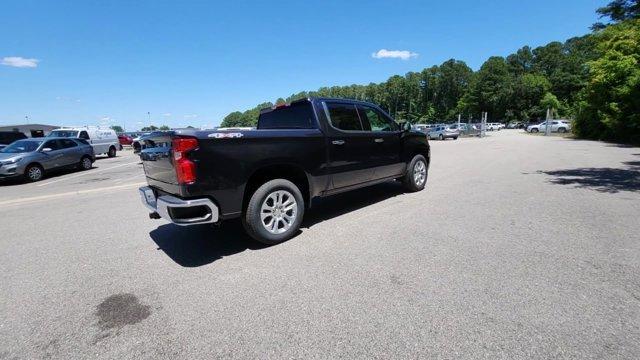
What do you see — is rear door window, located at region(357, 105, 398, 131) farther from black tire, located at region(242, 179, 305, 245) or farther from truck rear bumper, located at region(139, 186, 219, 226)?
truck rear bumper, located at region(139, 186, 219, 226)

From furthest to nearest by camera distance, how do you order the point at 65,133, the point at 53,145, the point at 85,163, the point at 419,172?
1. the point at 65,133
2. the point at 85,163
3. the point at 53,145
4. the point at 419,172

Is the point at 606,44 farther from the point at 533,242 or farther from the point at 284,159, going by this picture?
the point at 284,159

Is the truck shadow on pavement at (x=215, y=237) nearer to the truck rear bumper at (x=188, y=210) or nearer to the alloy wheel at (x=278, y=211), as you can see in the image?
→ the alloy wheel at (x=278, y=211)

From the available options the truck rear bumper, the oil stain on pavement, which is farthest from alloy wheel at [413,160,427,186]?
the oil stain on pavement

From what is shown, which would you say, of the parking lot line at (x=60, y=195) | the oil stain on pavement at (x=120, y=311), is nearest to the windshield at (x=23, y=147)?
the parking lot line at (x=60, y=195)

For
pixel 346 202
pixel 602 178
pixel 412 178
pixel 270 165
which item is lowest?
pixel 602 178

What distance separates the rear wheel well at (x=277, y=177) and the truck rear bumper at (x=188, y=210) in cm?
52

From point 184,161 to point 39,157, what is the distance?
43.0 ft

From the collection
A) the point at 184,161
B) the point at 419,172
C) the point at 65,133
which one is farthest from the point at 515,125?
the point at 184,161

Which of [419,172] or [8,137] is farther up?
[8,137]

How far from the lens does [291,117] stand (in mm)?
5438

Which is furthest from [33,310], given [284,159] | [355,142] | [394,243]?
[355,142]

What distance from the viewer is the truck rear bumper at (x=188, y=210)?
367 cm

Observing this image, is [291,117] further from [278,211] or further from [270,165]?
[278,211]
